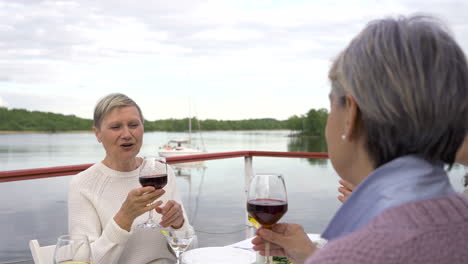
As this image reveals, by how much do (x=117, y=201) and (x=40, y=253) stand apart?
0.55 m

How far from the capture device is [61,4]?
51.9 m

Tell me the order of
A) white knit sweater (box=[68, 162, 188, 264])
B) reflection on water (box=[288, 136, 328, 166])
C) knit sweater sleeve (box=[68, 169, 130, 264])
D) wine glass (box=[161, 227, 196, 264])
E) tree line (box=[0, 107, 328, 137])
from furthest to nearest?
reflection on water (box=[288, 136, 328, 166]), tree line (box=[0, 107, 328, 137]), white knit sweater (box=[68, 162, 188, 264]), knit sweater sleeve (box=[68, 169, 130, 264]), wine glass (box=[161, 227, 196, 264])

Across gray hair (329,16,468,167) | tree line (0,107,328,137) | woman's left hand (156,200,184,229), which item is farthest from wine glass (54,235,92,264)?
tree line (0,107,328,137)

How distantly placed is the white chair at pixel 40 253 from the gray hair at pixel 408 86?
1285 mm

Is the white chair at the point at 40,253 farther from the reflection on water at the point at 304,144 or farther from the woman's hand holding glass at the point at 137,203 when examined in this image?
the reflection on water at the point at 304,144

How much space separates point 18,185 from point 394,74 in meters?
47.9

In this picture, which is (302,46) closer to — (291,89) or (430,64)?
(291,89)

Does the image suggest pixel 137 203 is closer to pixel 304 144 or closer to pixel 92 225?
pixel 92 225

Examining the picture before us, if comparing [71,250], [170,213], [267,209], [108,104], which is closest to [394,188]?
[267,209]

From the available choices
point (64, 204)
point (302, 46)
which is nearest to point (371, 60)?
point (64, 204)

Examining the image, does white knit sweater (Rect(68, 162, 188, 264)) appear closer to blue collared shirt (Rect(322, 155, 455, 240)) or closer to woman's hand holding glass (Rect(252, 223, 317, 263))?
woman's hand holding glass (Rect(252, 223, 317, 263))

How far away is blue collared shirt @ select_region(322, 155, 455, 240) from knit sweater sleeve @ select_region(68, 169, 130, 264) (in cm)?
→ 120

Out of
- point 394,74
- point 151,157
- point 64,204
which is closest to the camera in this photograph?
point 394,74

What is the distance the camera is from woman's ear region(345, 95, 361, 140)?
2.40 feet
